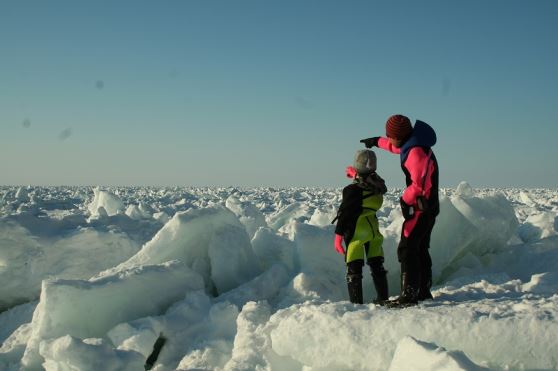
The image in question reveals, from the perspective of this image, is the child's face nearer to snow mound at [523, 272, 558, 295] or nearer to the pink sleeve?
the pink sleeve

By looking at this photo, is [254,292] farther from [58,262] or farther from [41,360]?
[58,262]

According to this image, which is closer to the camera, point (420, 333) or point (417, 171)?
point (420, 333)

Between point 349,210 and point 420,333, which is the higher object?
point 349,210

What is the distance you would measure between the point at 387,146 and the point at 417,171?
1.36 feet

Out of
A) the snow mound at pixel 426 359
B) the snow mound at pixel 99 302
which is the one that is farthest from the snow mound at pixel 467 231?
the snow mound at pixel 426 359

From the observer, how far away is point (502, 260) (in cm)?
434

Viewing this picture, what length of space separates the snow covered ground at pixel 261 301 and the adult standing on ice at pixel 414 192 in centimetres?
22

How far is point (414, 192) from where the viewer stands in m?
2.75

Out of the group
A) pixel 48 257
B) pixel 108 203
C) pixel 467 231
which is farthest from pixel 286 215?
pixel 467 231

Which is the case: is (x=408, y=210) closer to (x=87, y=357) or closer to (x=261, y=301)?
(x=261, y=301)

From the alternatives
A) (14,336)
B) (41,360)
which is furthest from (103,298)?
(14,336)

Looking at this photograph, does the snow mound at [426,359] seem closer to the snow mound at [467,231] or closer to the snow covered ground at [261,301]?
the snow covered ground at [261,301]

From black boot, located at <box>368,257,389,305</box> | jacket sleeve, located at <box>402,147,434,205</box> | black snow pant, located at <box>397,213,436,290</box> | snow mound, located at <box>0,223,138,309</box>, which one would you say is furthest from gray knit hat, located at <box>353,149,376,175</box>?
Result: snow mound, located at <box>0,223,138,309</box>

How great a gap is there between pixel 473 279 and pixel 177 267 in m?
2.07
